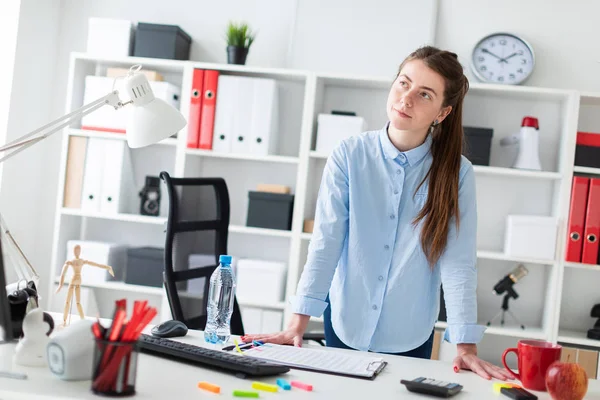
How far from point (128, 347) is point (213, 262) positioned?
44.2 inches

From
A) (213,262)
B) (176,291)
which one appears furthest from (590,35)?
(176,291)

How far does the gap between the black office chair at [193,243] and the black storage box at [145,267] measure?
137 centimetres

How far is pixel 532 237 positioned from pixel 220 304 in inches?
74.2

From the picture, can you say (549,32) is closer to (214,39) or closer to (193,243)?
(214,39)

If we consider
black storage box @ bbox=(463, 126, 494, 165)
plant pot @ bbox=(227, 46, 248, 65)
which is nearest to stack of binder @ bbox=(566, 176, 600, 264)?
black storage box @ bbox=(463, 126, 494, 165)

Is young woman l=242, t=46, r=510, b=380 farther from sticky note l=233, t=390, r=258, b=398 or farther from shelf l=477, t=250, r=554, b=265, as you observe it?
shelf l=477, t=250, r=554, b=265

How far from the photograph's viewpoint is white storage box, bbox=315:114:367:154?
360 centimetres

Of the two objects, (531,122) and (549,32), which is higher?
(549,32)

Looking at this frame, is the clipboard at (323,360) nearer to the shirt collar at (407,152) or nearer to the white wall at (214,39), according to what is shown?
the shirt collar at (407,152)

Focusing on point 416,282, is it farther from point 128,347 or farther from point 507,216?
point 507,216

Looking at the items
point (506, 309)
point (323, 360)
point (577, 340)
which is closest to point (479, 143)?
point (506, 309)

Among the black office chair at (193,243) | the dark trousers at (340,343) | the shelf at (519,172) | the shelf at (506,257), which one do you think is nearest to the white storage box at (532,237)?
the shelf at (506,257)

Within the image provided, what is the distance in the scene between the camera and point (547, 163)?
3.72 m

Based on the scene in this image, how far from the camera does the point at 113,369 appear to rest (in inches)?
49.3
